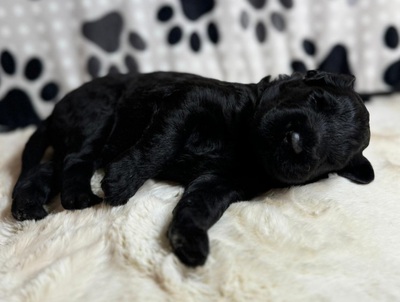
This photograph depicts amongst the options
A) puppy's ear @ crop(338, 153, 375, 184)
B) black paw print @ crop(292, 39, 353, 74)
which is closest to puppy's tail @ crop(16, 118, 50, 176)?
puppy's ear @ crop(338, 153, 375, 184)

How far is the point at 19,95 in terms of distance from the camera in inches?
85.4

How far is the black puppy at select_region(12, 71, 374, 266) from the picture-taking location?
1.36 m

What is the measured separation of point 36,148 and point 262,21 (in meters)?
1.21

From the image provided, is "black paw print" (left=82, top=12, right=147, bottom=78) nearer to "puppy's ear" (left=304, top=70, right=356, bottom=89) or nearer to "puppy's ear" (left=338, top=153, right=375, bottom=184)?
"puppy's ear" (left=304, top=70, right=356, bottom=89)

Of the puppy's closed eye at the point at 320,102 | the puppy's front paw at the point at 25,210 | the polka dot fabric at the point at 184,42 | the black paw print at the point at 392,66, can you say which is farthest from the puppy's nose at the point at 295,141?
the black paw print at the point at 392,66

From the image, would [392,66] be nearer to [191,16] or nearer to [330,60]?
[330,60]

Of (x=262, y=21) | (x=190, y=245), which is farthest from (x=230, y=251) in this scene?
(x=262, y=21)

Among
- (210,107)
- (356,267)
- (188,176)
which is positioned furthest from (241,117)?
(356,267)

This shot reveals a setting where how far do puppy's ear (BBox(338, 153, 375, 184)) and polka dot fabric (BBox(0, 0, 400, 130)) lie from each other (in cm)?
91

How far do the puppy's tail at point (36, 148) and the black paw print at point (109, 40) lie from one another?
0.49 metres

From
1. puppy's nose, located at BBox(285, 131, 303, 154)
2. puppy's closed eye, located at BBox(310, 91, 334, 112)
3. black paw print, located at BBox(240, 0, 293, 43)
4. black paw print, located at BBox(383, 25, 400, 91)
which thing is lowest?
black paw print, located at BBox(383, 25, 400, 91)

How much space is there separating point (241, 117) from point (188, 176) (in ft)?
0.82

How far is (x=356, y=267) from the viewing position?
1.20 meters

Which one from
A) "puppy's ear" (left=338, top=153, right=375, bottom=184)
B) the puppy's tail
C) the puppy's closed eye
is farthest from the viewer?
the puppy's tail
